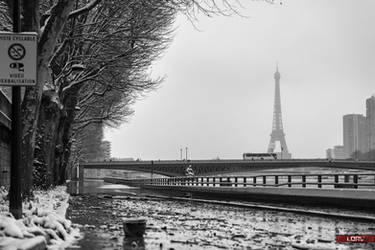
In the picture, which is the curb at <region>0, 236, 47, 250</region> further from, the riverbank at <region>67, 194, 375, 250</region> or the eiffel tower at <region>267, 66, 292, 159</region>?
the eiffel tower at <region>267, 66, 292, 159</region>

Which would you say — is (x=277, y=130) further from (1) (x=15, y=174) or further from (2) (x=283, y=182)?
(1) (x=15, y=174)

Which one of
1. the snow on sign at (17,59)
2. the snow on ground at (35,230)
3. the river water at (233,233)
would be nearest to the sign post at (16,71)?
the snow on sign at (17,59)

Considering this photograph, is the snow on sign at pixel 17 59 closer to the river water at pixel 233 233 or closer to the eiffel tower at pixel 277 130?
the river water at pixel 233 233

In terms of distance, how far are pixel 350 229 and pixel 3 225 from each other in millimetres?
9114

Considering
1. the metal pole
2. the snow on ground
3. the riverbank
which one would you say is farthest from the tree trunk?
the metal pole

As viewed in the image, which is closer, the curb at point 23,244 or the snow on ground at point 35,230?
the curb at point 23,244

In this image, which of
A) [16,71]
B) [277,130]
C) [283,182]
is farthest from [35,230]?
[277,130]

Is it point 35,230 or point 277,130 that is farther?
point 277,130

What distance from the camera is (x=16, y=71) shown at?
360 inches

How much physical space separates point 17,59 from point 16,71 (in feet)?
0.76

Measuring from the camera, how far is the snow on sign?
29.9 feet

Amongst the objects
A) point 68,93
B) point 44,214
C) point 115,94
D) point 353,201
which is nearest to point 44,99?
point 68,93

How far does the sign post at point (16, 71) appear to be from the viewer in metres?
9.12

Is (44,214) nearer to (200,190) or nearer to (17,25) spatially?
(17,25)
